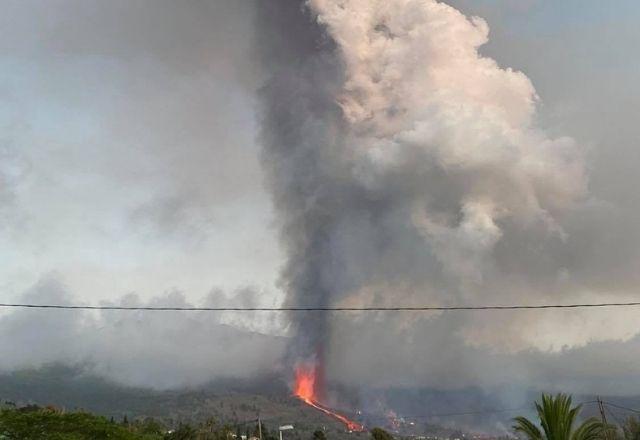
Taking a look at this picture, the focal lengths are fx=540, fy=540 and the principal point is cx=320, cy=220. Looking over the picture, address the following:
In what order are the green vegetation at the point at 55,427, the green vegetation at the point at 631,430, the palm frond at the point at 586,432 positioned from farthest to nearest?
1. the green vegetation at the point at 631,430
2. the palm frond at the point at 586,432
3. the green vegetation at the point at 55,427

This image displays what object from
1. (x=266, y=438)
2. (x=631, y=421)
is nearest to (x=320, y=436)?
(x=266, y=438)

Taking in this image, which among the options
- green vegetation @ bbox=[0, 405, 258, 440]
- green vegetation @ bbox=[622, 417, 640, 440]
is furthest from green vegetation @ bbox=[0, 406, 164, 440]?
green vegetation @ bbox=[622, 417, 640, 440]

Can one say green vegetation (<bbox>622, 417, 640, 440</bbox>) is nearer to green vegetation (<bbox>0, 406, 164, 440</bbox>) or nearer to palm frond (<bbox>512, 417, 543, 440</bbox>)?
palm frond (<bbox>512, 417, 543, 440</bbox>)

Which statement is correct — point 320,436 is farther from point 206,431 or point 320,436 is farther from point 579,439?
point 579,439

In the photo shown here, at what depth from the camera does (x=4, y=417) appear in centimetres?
2592

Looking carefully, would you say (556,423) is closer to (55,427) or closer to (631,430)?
(55,427)

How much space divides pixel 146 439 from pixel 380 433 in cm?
11128

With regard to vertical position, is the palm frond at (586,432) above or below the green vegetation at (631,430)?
above

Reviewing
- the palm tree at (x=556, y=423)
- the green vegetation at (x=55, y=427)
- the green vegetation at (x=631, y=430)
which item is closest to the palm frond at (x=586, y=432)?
the palm tree at (x=556, y=423)

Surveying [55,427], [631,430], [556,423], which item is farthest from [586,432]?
[631,430]

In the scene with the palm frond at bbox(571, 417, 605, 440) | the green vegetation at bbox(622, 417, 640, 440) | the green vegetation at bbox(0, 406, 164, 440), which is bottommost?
the green vegetation at bbox(622, 417, 640, 440)

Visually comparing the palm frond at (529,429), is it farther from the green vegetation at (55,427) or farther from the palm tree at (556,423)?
the green vegetation at (55,427)

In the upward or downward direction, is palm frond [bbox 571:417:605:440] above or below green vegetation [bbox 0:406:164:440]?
below

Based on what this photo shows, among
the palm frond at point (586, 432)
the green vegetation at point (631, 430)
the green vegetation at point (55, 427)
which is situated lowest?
the green vegetation at point (631, 430)
